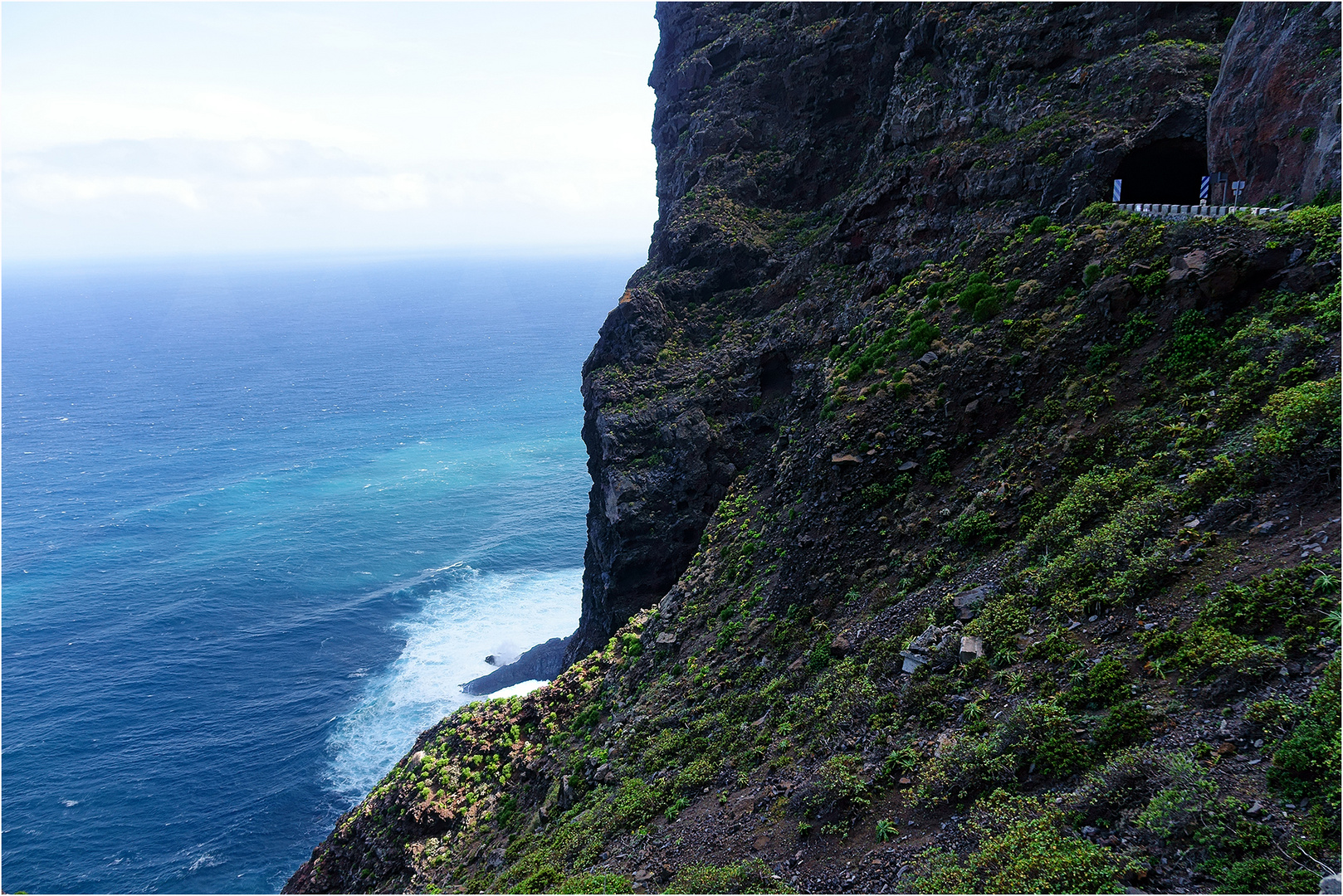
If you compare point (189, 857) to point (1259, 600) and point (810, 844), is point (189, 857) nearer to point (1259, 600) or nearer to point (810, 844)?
point (810, 844)

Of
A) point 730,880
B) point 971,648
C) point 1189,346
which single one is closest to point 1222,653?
point 971,648

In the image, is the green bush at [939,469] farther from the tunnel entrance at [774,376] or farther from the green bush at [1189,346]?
the tunnel entrance at [774,376]

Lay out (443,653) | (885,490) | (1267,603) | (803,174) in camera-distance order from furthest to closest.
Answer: (443,653) → (803,174) → (885,490) → (1267,603)

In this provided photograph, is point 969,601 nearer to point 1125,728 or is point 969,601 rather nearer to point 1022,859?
point 1125,728

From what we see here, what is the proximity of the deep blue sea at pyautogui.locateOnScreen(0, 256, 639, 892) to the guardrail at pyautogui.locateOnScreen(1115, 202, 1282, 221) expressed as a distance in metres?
61.8

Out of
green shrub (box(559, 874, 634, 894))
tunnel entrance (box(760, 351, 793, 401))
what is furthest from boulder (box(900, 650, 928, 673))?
tunnel entrance (box(760, 351, 793, 401))

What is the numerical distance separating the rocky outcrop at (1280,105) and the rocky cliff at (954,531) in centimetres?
101

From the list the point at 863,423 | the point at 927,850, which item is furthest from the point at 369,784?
the point at 927,850

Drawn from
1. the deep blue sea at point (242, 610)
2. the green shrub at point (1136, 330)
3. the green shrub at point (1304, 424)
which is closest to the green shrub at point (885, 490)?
the green shrub at point (1136, 330)

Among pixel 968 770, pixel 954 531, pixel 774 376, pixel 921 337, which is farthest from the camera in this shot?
pixel 774 376

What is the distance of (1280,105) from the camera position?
27.1 meters

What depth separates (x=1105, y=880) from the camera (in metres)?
12.4

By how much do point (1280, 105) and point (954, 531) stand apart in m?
20.4

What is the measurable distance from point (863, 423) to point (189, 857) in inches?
2206
